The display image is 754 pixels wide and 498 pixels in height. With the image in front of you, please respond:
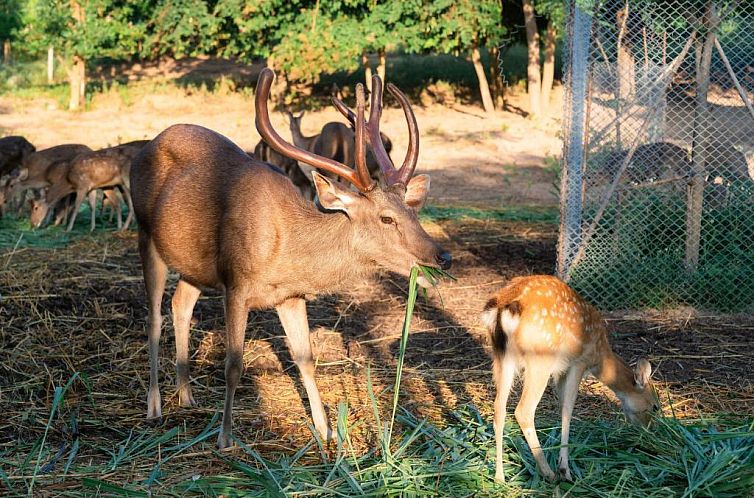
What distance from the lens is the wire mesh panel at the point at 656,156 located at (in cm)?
896

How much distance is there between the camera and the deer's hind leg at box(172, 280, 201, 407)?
668 centimetres

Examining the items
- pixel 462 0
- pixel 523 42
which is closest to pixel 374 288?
pixel 462 0

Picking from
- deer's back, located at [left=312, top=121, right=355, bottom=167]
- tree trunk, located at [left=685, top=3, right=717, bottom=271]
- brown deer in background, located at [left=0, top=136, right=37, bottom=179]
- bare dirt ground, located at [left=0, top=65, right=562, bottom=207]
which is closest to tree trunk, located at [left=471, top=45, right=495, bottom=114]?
bare dirt ground, located at [left=0, top=65, right=562, bottom=207]

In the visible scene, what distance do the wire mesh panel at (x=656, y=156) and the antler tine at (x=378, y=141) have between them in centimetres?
360

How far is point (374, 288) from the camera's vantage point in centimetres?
999

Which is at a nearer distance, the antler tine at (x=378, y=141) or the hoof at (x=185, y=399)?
the antler tine at (x=378, y=141)

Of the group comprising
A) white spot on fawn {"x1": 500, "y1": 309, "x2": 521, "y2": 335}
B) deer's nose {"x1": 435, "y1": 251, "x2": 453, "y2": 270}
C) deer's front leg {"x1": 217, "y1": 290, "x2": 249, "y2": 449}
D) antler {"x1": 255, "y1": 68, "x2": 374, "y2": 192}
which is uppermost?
antler {"x1": 255, "y1": 68, "x2": 374, "y2": 192}

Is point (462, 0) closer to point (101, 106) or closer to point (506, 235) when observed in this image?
point (101, 106)

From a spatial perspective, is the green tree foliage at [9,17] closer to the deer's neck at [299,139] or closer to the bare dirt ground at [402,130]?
the bare dirt ground at [402,130]

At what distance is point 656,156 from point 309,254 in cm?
480

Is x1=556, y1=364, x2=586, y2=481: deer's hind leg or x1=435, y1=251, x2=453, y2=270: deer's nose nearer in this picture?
x1=556, y1=364, x2=586, y2=481: deer's hind leg

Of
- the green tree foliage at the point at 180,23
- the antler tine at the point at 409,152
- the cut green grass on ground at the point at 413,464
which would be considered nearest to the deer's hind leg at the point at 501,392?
the cut green grass on ground at the point at 413,464

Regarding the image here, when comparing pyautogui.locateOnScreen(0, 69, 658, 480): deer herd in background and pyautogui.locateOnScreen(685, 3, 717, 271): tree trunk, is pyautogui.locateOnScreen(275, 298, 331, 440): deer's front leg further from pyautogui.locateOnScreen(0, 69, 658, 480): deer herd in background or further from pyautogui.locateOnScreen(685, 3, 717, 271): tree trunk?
pyautogui.locateOnScreen(685, 3, 717, 271): tree trunk

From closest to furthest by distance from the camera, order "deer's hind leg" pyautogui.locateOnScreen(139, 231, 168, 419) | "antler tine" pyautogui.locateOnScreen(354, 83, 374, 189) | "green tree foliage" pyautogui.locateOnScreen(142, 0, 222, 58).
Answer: "antler tine" pyautogui.locateOnScreen(354, 83, 374, 189)
"deer's hind leg" pyautogui.locateOnScreen(139, 231, 168, 419)
"green tree foliage" pyautogui.locateOnScreen(142, 0, 222, 58)
